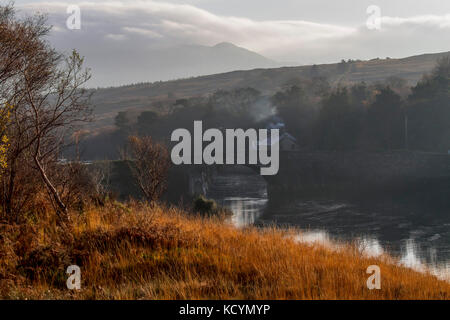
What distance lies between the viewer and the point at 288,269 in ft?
31.8

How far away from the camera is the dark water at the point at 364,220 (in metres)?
39.9

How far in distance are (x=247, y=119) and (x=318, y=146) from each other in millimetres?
27994

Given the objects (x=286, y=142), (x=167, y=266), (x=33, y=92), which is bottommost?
(x=286, y=142)

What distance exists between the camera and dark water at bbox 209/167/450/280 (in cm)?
3991

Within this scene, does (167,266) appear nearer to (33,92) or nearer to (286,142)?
(33,92)

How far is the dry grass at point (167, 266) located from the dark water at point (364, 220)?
23.4m

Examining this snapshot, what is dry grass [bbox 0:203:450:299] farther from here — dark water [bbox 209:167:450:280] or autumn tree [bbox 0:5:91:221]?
dark water [bbox 209:167:450:280]

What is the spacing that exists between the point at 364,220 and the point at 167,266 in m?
45.7


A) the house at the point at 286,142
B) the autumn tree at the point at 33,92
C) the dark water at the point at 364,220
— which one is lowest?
the dark water at the point at 364,220

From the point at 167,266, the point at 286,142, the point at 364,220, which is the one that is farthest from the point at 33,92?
the point at 286,142

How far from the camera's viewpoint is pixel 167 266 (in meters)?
10.5

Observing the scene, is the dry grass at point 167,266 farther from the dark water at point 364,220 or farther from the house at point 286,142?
the house at point 286,142

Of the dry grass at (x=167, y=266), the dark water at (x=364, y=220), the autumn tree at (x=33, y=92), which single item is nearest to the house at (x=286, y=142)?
the dark water at (x=364, y=220)

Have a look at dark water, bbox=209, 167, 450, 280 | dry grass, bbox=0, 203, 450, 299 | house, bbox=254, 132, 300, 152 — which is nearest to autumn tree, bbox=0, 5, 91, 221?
dry grass, bbox=0, 203, 450, 299
